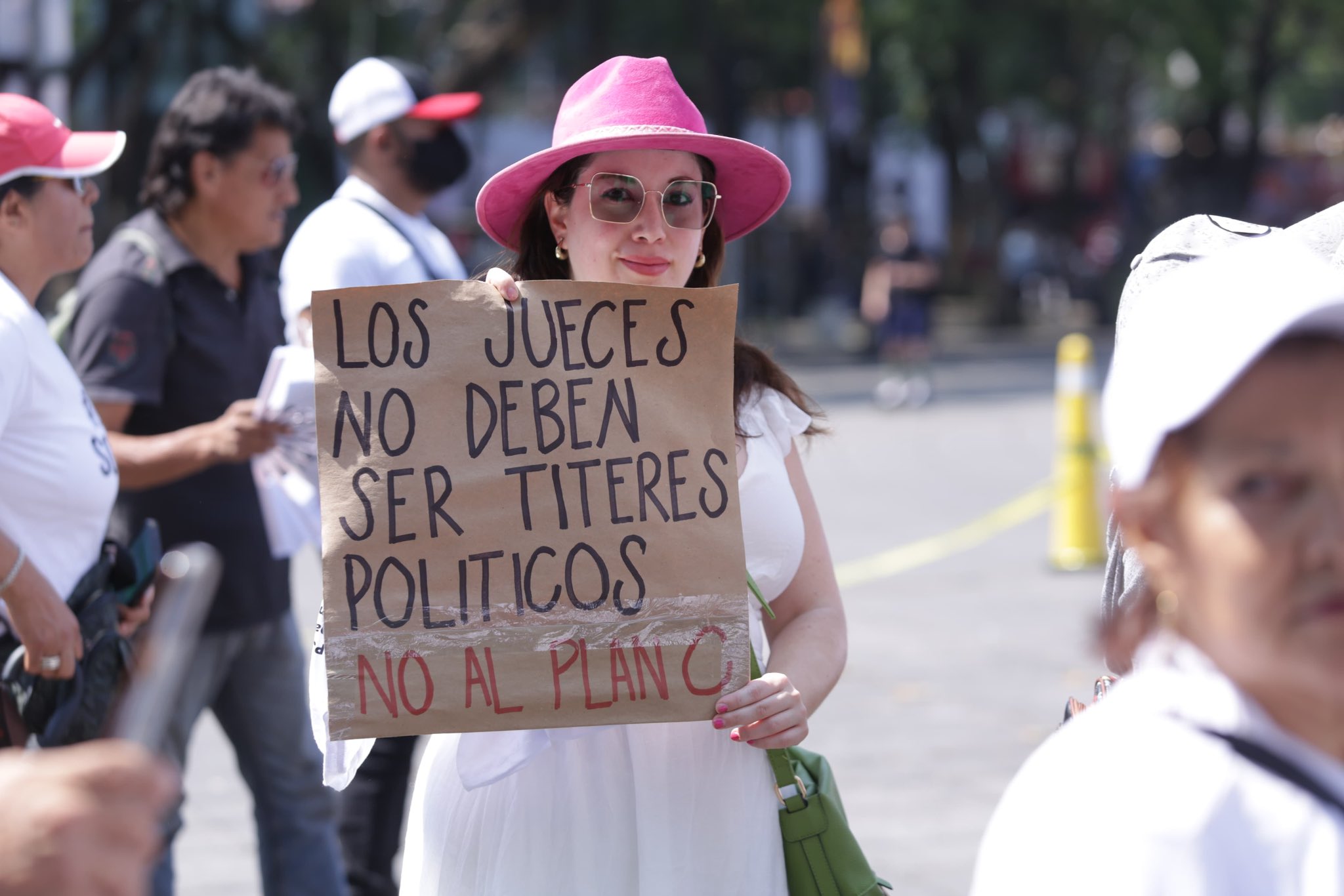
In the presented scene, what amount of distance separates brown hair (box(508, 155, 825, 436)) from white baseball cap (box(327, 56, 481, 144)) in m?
2.10

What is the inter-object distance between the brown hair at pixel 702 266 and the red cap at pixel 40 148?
1.15 meters

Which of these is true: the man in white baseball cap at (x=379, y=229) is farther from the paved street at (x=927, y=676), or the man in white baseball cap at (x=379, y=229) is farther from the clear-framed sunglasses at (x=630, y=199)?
the clear-framed sunglasses at (x=630, y=199)

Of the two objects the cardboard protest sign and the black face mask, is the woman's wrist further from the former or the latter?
the black face mask

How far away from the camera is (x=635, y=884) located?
8.31 feet

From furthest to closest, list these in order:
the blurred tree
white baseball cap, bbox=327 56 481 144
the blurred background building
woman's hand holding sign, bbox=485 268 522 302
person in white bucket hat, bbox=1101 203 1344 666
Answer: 1. the blurred tree
2. the blurred background building
3. white baseball cap, bbox=327 56 481 144
4. person in white bucket hat, bbox=1101 203 1344 666
5. woman's hand holding sign, bbox=485 268 522 302

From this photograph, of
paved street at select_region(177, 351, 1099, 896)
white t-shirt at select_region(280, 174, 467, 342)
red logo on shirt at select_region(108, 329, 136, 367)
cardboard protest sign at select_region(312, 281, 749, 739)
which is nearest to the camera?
cardboard protest sign at select_region(312, 281, 749, 739)

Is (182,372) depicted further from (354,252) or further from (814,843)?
(814,843)

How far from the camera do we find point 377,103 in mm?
4988

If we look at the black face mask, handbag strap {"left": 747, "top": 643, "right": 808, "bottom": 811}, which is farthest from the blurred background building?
handbag strap {"left": 747, "top": 643, "right": 808, "bottom": 811}

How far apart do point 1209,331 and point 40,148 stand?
9.31ft

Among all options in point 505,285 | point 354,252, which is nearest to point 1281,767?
point 505,285

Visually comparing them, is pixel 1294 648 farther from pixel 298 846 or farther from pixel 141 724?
pixel 298 846

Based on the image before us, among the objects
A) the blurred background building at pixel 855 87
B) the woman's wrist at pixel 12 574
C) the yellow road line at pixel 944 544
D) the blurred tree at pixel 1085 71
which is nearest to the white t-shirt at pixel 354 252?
the woman's wrist at pixel 12 574

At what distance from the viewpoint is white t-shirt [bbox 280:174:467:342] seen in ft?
14.6
